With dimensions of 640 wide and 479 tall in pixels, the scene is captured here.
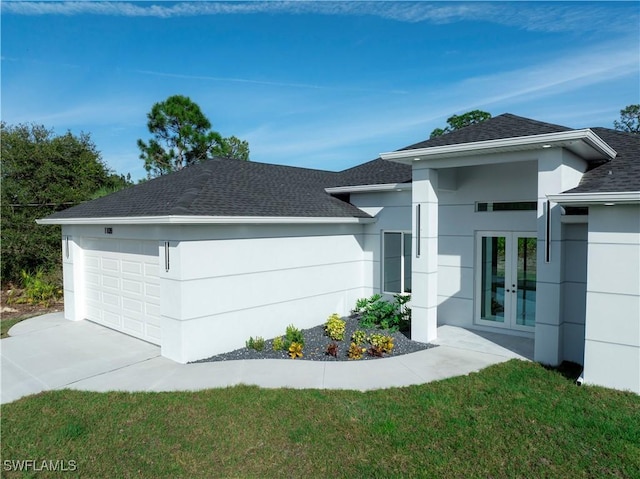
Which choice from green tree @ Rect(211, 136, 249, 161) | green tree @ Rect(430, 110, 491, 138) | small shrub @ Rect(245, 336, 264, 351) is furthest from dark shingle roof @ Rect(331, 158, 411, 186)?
green tree @ Rect(211, 136, 249, 161)

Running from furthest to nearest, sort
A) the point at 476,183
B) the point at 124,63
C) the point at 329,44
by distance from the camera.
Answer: the point at 124,63 < the point at 329,44 < the point at 476,183

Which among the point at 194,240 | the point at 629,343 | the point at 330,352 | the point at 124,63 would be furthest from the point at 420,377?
the point at 124,63

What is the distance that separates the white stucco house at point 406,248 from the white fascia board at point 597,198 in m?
0.02

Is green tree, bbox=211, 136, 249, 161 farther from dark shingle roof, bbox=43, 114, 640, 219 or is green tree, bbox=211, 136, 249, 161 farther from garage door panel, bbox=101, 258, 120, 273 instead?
garage door panel, bbox=101, 258, 120, 273

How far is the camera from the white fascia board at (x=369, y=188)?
36.9ft

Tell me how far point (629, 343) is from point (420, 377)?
10.8 feet

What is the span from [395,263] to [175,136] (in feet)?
80.4

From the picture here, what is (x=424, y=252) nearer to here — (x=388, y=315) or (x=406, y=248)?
(x=388, y=315)

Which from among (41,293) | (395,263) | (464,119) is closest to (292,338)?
(395,263)

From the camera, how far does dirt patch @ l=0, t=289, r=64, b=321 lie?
1322 cm

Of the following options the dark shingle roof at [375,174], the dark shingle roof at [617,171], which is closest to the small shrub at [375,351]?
the dark shingle roof at [617,171]

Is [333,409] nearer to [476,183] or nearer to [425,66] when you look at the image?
[476,183]

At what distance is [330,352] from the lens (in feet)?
27.6

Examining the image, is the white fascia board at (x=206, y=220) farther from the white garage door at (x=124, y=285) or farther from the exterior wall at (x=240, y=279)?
the white garage door at (x=124, y=285)
